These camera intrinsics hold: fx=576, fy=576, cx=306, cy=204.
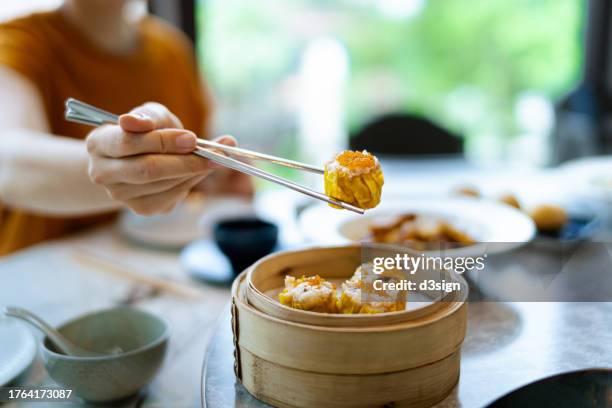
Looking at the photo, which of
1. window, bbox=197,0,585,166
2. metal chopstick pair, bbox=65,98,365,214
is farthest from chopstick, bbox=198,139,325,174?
window, bbox=197,0,585,166

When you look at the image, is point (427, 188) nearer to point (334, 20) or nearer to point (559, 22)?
point (334, 20)

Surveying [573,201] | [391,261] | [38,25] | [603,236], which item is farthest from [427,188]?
[38,25]

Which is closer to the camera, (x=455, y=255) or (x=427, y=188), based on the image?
(x=455, y=255)

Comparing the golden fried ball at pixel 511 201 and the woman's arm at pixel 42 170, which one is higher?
the woman's arm at pixel 42 170

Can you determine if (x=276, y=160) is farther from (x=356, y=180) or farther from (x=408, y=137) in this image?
(x=408, y=137)

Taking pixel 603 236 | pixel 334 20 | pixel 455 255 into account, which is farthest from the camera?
pixel 334 20

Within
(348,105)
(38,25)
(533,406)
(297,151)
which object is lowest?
(297,151)

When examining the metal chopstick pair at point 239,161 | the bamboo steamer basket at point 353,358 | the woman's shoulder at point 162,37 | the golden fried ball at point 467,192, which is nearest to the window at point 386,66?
the woman's shoulder at point 162,37

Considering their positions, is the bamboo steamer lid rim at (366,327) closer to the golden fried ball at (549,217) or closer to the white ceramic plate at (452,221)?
the white ceramic plate at (452,221)
